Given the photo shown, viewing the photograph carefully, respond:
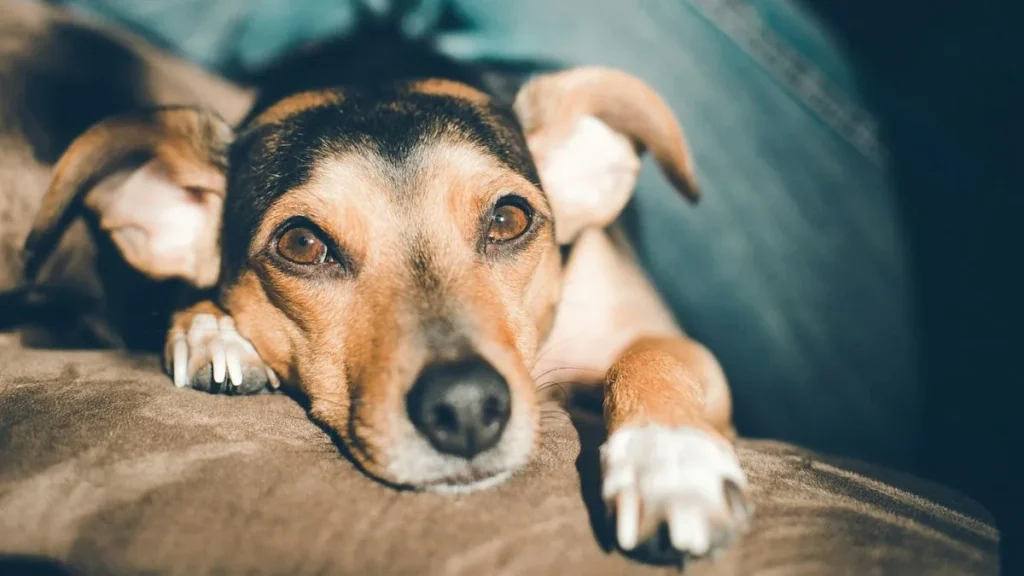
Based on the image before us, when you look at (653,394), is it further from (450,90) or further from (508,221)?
(450,90)

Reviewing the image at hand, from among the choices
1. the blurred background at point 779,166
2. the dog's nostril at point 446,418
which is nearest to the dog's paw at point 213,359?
the dog's nostril at point 446,418

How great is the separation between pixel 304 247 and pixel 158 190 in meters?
0.74

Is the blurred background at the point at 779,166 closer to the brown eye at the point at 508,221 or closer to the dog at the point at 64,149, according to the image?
the dog at the point at 64,149

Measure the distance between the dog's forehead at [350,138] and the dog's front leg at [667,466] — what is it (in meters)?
0.91

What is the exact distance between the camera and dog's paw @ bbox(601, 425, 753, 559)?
48.6 inches

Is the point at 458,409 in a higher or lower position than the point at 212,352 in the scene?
higher

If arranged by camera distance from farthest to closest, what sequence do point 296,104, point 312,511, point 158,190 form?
point 296,104
point 158,190
point 312,511

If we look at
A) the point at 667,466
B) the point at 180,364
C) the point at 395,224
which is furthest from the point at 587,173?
the point at 180,364

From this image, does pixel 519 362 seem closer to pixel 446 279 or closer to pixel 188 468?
pixel 446 279

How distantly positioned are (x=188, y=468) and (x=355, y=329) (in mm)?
634

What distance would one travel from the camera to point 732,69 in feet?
10.8

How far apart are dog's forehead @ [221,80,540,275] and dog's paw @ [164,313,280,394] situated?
25cm

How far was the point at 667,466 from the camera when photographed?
137cm

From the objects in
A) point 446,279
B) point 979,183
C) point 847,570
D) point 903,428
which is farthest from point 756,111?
point 847,570
